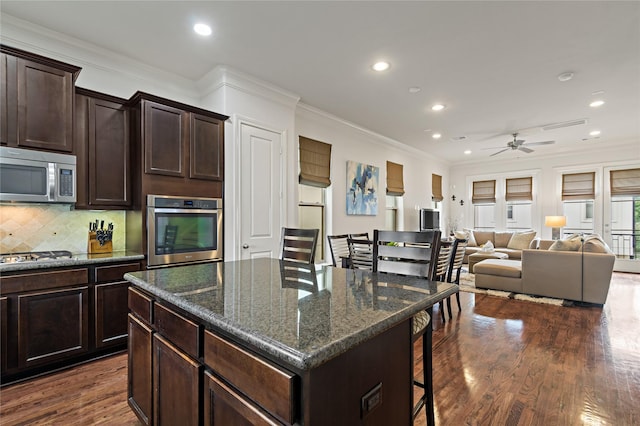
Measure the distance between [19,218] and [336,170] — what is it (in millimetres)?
4048

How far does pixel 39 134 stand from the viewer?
8.18 ft

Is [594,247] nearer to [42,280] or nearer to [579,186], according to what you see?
[579,186]

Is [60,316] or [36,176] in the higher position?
[36,176]

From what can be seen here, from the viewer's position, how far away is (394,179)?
6.87 metres

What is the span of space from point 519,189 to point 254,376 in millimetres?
9362

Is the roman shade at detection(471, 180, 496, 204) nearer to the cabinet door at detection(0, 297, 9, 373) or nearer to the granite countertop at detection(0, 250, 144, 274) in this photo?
the granite countertop at detection(0, 250, 144, 274)

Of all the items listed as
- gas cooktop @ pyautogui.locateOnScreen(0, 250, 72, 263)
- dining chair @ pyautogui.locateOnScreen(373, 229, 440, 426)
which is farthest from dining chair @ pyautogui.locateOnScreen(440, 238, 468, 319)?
gas cooktop @ pyautogui.locateOnScreen(0, 250, 72, 263)

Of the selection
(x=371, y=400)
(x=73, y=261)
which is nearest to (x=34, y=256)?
(x=73, y=261)

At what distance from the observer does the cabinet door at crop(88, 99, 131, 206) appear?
9.34ft

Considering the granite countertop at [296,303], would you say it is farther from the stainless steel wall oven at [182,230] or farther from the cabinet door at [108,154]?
the cabinet door at [108,154]

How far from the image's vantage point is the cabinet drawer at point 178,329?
3.86 feet

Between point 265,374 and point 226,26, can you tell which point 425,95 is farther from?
point 265,374

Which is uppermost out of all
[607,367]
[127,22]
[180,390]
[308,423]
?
[127,22]

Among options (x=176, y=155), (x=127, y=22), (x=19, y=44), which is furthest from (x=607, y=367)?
(x=19, y=44)
